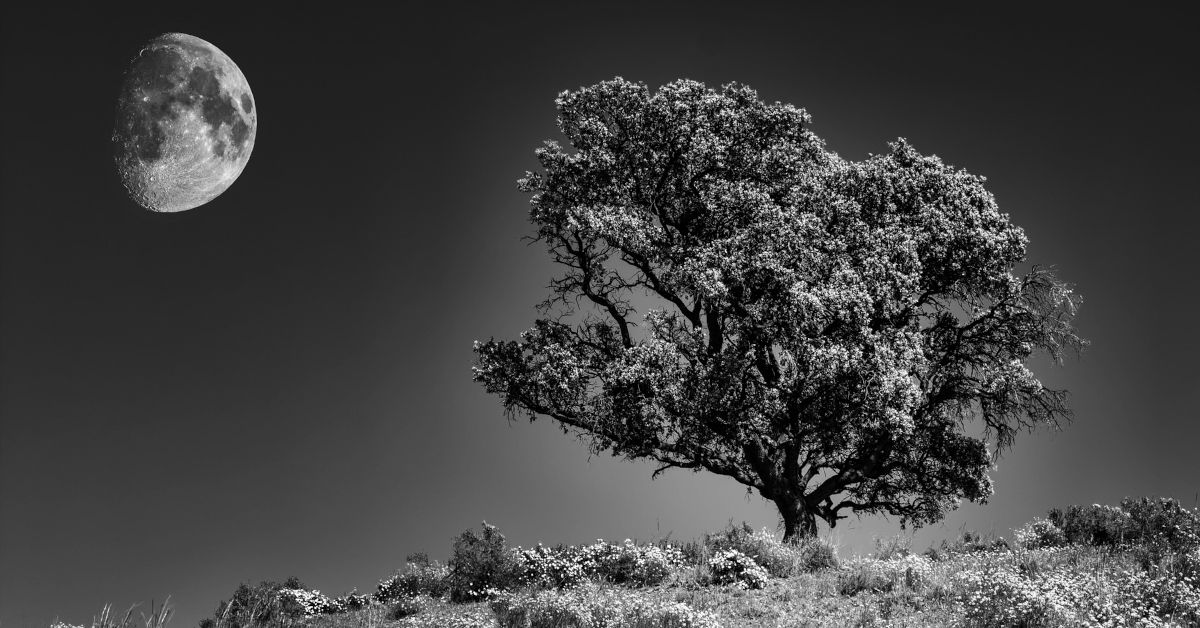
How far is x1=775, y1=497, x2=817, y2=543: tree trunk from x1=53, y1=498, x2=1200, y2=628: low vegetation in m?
3.79

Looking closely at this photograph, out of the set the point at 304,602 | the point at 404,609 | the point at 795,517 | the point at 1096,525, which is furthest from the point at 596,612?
the point at 1096,525

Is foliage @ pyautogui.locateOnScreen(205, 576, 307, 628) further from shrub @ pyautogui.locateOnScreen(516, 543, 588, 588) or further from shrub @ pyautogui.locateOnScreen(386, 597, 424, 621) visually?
shrub @ pyautogui.locateOnScreen(516, 543, 588, 588)

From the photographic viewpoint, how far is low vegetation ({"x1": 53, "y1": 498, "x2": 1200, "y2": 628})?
15883 millimetres

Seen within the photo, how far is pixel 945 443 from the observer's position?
2761 cm

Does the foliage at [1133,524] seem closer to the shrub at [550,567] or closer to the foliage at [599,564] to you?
the foliage at [599,564]

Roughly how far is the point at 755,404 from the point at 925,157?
8997 millimetres

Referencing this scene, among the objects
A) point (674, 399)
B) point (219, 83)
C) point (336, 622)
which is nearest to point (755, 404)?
point (674, 399)

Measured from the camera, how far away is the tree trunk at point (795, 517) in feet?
86.4

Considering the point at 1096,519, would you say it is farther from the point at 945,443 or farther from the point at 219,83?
the point at 219,83

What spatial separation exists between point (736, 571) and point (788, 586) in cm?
122

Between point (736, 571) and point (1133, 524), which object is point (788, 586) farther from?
point (1133, 524)

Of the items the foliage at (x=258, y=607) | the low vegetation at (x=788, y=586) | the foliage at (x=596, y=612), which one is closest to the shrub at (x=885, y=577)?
the low vegetation at (x=788, y=586)

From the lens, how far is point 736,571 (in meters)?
19.8

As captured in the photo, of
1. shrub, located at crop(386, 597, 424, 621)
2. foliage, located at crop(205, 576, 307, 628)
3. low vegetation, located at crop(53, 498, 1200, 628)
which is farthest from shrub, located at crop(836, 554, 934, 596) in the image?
foliage, located at crop(205, 576, 307, 628)
